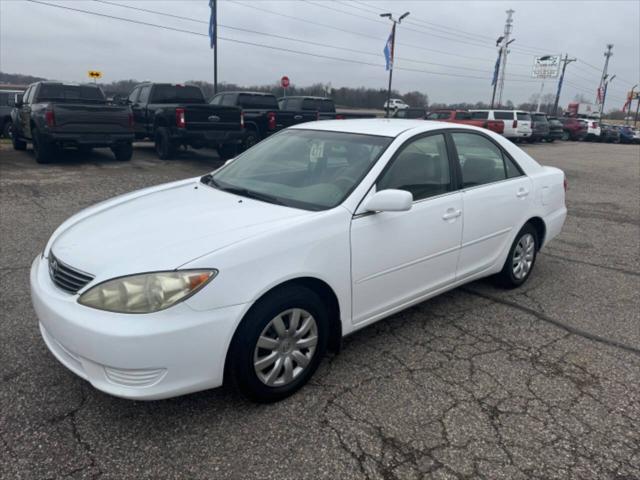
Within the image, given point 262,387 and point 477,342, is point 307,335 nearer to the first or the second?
point 262,387

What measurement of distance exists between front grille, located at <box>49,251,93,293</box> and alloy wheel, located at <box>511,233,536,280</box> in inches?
141

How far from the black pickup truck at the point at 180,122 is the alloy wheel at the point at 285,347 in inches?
391

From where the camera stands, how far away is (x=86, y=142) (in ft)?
35.3

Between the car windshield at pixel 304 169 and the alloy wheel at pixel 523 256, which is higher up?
the car windshield at pixel 304 169

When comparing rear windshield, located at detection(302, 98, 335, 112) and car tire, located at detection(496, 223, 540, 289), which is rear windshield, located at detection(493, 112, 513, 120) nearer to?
rear windshield, located at detection(302, 98, 335, 112)

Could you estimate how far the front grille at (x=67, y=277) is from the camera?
8.39 ft

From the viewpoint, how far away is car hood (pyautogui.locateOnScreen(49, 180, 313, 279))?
251 centimetres

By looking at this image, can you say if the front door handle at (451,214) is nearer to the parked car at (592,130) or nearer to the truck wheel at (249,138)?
the truck wheel at (249,138)

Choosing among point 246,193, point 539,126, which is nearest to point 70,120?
point 246,193

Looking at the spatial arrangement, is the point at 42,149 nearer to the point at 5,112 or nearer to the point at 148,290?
the point at 5,112

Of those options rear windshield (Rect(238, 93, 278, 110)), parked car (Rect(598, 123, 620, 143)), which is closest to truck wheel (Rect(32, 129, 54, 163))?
rear windshield (Rect(238, 93, 278, 110))

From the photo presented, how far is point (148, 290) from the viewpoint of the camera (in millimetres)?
2379

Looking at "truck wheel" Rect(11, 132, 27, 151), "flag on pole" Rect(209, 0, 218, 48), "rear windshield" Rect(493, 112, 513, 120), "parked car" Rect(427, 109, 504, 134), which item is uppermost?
"flag on pole" Rect(209, 0, 218, 48)

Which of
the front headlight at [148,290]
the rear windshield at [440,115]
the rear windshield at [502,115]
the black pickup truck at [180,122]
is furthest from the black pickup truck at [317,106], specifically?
the front headlight at [148,290]
